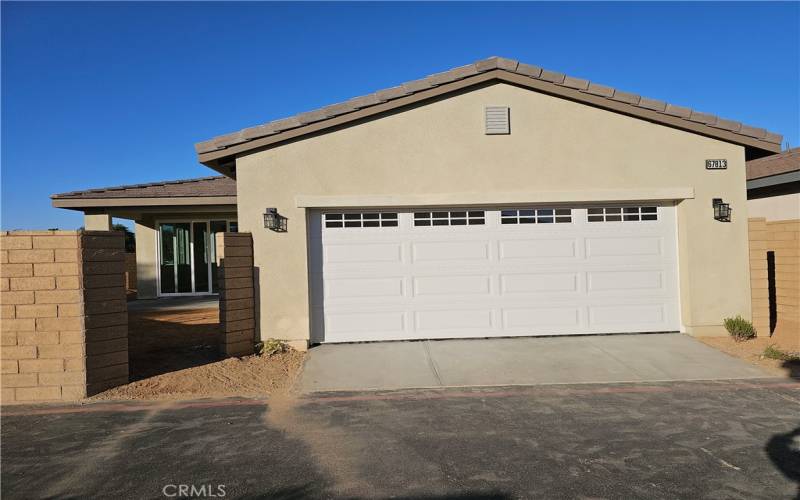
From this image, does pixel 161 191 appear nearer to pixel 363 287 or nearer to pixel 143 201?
pixel 143 201

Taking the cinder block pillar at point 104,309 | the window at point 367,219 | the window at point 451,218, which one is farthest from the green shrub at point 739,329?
the cinder block pillar at point 104,309

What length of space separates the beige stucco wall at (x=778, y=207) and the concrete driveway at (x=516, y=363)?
252 inches

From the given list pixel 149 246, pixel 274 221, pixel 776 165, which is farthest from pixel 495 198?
pixel 149 246

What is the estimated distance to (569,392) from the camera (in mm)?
5785

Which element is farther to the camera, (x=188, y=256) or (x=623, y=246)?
(x=188, y=256)

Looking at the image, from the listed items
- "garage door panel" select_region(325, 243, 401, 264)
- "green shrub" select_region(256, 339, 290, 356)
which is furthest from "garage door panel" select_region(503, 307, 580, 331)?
"green shrub" select_region(256, 339, 290, 356)

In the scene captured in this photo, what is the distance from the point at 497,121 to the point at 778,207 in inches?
362

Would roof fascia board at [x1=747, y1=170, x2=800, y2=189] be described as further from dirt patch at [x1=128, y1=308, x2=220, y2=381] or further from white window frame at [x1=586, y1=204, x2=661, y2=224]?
dirt patch at [x1=128, y1=308, x2=220, y2=381]

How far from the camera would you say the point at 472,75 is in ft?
25.7

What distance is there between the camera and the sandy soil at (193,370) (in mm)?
5863

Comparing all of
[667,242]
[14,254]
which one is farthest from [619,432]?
[14,254]

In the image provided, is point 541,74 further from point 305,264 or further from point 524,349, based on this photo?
point 305,264

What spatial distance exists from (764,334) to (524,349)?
4301 mm

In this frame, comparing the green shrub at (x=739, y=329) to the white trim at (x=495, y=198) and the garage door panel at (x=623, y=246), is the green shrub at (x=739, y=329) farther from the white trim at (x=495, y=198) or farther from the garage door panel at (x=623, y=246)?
the white trim at (x=495, y=198)
